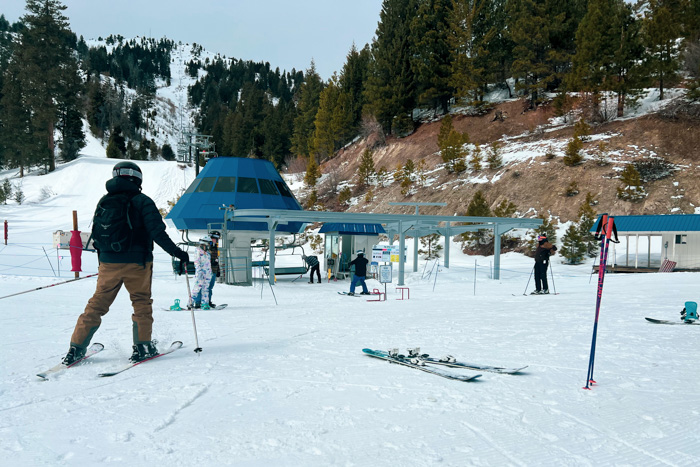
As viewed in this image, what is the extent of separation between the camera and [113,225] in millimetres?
4391

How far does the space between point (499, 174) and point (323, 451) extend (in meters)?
34.5

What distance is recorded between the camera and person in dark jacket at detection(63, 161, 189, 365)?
4438 mm

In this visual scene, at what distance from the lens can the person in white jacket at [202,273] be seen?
9555 mm

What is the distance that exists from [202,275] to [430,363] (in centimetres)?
627

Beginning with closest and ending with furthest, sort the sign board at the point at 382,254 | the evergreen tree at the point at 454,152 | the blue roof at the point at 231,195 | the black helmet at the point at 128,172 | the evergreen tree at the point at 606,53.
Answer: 1. the black helmet at the point at 128,172
2. the sign board at the point at 382,254
3. the blue roof at the point at 231,195
4. the evergreen tree at the point at 606,53
5. the evergreen tree at the point at 454,152

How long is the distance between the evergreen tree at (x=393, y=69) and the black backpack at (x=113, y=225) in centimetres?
4363

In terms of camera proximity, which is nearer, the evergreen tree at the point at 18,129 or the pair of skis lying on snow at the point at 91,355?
the pair of skis lying on snow at the point at 91,355

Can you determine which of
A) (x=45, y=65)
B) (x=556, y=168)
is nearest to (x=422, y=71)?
(x=556, y=168)

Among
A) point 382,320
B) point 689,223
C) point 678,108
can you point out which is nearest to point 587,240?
point 689,223

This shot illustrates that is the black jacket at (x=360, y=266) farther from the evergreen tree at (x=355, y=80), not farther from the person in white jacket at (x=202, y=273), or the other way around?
the evergreen tree at (x=355, y=80)

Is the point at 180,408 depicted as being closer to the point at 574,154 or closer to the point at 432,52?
the point at 574,154

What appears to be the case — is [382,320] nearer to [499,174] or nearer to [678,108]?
[499,174]

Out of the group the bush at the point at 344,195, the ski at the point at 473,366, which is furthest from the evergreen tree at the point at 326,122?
the ski at the point at 473,366

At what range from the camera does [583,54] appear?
33219 mm
